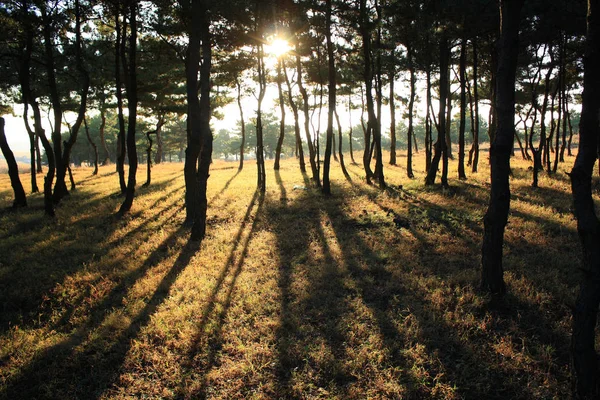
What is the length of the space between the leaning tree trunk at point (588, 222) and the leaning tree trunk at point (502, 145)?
159cm

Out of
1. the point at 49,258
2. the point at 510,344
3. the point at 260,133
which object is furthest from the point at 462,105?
the point at 49,258

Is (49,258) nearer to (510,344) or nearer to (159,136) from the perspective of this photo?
→ (510,344)

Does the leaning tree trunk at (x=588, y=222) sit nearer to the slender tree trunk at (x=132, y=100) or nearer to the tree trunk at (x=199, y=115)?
the tree trunk at (x=199, y=115)

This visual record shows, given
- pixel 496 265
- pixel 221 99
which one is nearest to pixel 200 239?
pixel 496 265

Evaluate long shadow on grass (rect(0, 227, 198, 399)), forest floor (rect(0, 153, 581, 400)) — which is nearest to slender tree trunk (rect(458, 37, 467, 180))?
forest floor (rect(0, 153, 581, 400))

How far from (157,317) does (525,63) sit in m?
24.2

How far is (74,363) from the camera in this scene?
4.65 meters

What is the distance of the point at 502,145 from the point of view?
523cm

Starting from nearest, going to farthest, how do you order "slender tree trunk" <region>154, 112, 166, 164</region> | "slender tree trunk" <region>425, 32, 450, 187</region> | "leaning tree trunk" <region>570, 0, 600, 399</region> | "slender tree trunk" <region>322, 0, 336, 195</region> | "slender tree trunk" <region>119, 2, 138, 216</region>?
"leaning tree trunk" <region>570, 0, 600, 399</region>
"slender tree trunk" <region>119, 2, 138, 216</region>
"slender tree trunk" <region>322, 0, 336, 195</region>
"slender tree trunk" <region>425, 32, 450, 187</region>
"slender tree trunk" <region>154, 112, 166, 164</region>

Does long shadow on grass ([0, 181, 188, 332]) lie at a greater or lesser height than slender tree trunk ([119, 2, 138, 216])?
lesser

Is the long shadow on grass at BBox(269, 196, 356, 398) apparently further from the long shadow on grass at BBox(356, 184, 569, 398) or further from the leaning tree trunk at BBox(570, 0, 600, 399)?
the leaning tree trunk at BBox(570, 0, 600, 399)

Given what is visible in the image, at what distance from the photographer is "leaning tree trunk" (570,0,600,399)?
10.6 feet

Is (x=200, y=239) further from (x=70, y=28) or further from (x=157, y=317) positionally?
(x=70, y=28)

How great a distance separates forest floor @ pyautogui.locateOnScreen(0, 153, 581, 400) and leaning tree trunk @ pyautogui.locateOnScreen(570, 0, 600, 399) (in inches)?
17.2
